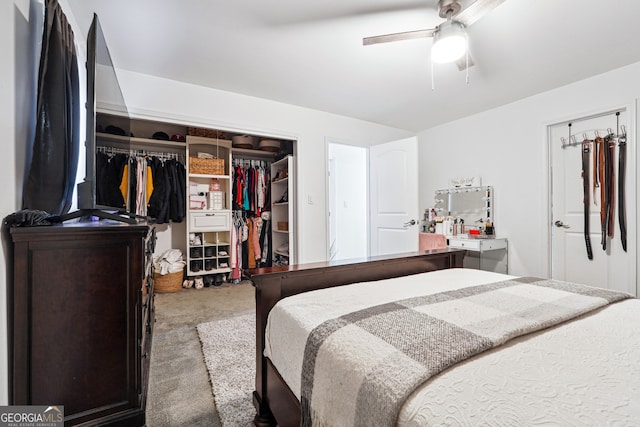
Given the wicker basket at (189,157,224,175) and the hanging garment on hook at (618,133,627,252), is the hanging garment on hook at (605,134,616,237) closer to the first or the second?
the hanging garment on hook at (618,133,627,252)

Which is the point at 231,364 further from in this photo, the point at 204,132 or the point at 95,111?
the point at 204,132

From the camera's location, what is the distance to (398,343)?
0.74 m

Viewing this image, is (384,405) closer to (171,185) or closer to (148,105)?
(148,105)

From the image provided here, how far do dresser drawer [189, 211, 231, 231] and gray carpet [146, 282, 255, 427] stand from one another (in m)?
0.84

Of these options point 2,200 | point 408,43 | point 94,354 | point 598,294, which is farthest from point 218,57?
point 598,294

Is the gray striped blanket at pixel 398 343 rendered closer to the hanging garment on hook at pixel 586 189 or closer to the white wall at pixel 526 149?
the hanging garment on hook at pixel 586 189

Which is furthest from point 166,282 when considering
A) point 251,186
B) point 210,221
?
point 251,186

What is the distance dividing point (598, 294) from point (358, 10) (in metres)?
1.96

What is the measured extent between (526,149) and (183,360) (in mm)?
3852

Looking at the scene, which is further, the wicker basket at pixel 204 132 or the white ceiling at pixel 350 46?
the wicker basket at pixel 204 132

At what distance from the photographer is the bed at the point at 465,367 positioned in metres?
0.52

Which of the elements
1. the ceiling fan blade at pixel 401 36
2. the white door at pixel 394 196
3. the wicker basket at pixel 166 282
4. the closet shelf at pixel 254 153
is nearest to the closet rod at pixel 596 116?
the white door at pixel 394 196

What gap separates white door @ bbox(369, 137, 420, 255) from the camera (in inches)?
132

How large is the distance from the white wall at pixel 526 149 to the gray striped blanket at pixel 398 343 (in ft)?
7.34
